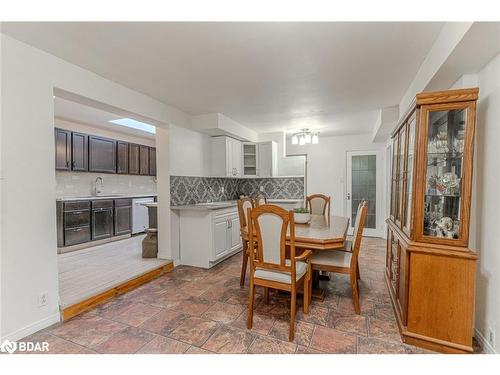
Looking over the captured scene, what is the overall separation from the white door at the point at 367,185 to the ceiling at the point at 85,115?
5023 millimetres

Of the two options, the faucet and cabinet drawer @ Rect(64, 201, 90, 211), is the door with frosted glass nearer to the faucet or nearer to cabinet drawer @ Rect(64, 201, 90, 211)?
cabinet drawer @ Rect(64, 201, 90, 211)

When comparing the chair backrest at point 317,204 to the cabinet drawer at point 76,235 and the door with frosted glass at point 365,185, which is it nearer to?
the door with frosted glass at point 365,185

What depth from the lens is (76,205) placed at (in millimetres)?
4336

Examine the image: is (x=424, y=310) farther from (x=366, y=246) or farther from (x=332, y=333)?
(x=366, y=246)

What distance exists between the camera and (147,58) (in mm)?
2244

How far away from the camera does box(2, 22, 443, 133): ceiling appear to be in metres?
1.81

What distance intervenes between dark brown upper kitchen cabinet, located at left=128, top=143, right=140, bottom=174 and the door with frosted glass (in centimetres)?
524

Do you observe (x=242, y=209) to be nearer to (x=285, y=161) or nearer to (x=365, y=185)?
(x=285, y=161)

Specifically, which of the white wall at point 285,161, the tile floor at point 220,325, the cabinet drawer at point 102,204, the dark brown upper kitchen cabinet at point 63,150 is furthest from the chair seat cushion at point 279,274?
the dark brown upper kitchen cabinet at point 63,150

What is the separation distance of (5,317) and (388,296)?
141 inches

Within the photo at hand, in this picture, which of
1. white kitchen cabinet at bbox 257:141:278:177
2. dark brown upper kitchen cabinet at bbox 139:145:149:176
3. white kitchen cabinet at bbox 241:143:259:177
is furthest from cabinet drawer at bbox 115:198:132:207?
white kitchen cabinet at bbox 257:141:278:177

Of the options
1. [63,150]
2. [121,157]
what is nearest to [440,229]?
[63,150]

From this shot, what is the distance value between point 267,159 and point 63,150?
401 centimetres
